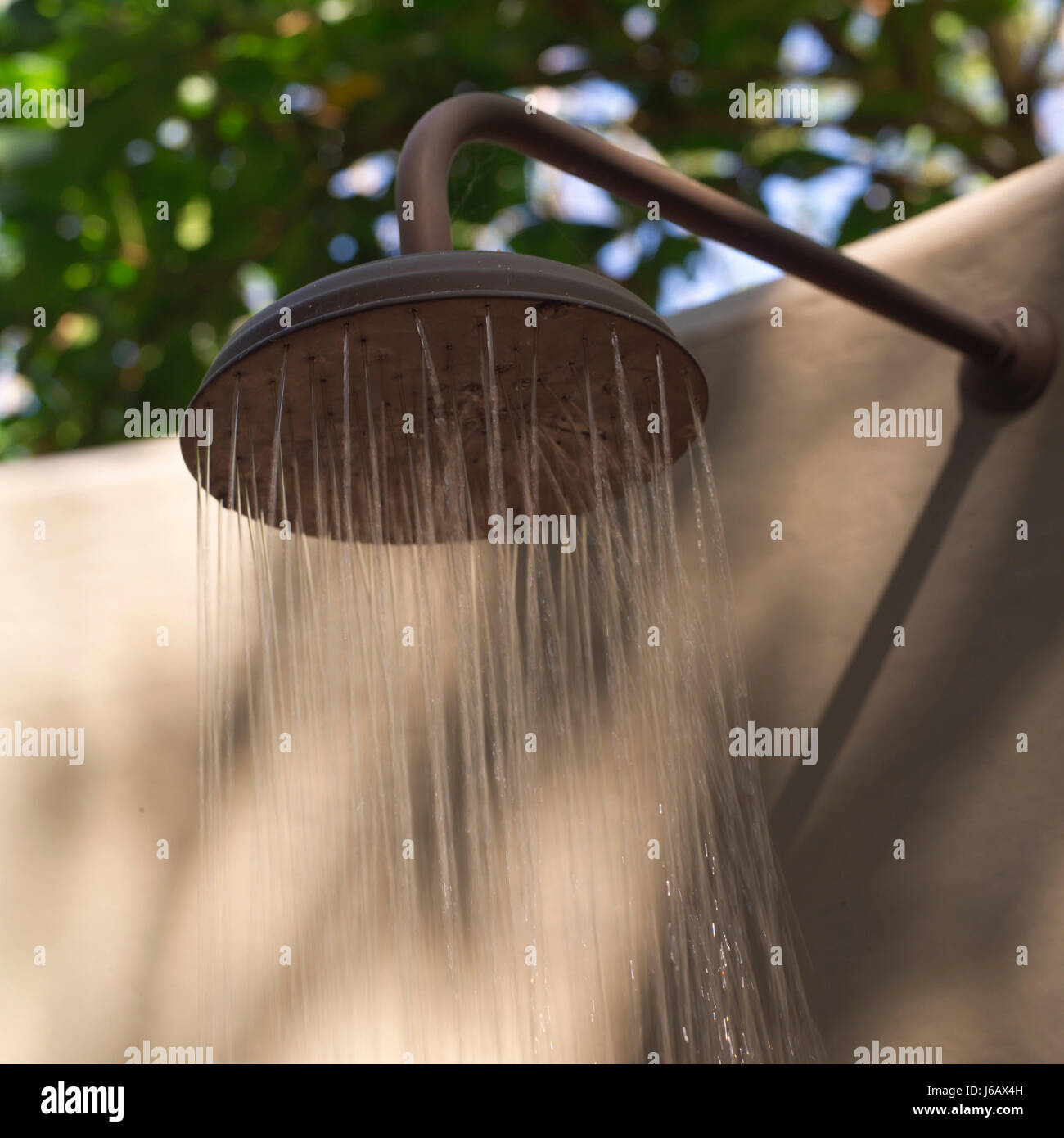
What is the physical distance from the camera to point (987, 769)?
1579 mm

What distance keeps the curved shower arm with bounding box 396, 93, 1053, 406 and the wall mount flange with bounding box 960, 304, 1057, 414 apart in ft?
1.10

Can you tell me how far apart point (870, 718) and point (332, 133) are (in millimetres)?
1737

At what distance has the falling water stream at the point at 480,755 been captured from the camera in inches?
45.9

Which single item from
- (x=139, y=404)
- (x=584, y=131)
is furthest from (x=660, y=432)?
(x=139, y=404)

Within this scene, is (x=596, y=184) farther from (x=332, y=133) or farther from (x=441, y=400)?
(x=332, y=133)

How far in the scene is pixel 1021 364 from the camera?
1.57 meters

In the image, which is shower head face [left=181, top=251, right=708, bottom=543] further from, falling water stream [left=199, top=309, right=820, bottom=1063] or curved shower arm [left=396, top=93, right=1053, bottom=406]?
curved shower arm [left=396, top=93, right=1053, bottom=406]

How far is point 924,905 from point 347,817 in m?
1.00

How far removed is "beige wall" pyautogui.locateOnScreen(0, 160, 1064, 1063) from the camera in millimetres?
1554

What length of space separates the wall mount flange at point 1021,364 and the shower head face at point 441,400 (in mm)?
609

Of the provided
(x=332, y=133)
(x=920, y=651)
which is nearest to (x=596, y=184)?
(x=920, y=651)

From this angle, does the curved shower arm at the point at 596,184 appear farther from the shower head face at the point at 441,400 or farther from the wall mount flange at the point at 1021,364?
the wall mount flange at the point at 1021,364

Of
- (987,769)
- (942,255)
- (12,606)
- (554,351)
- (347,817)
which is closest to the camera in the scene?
(554,351)
